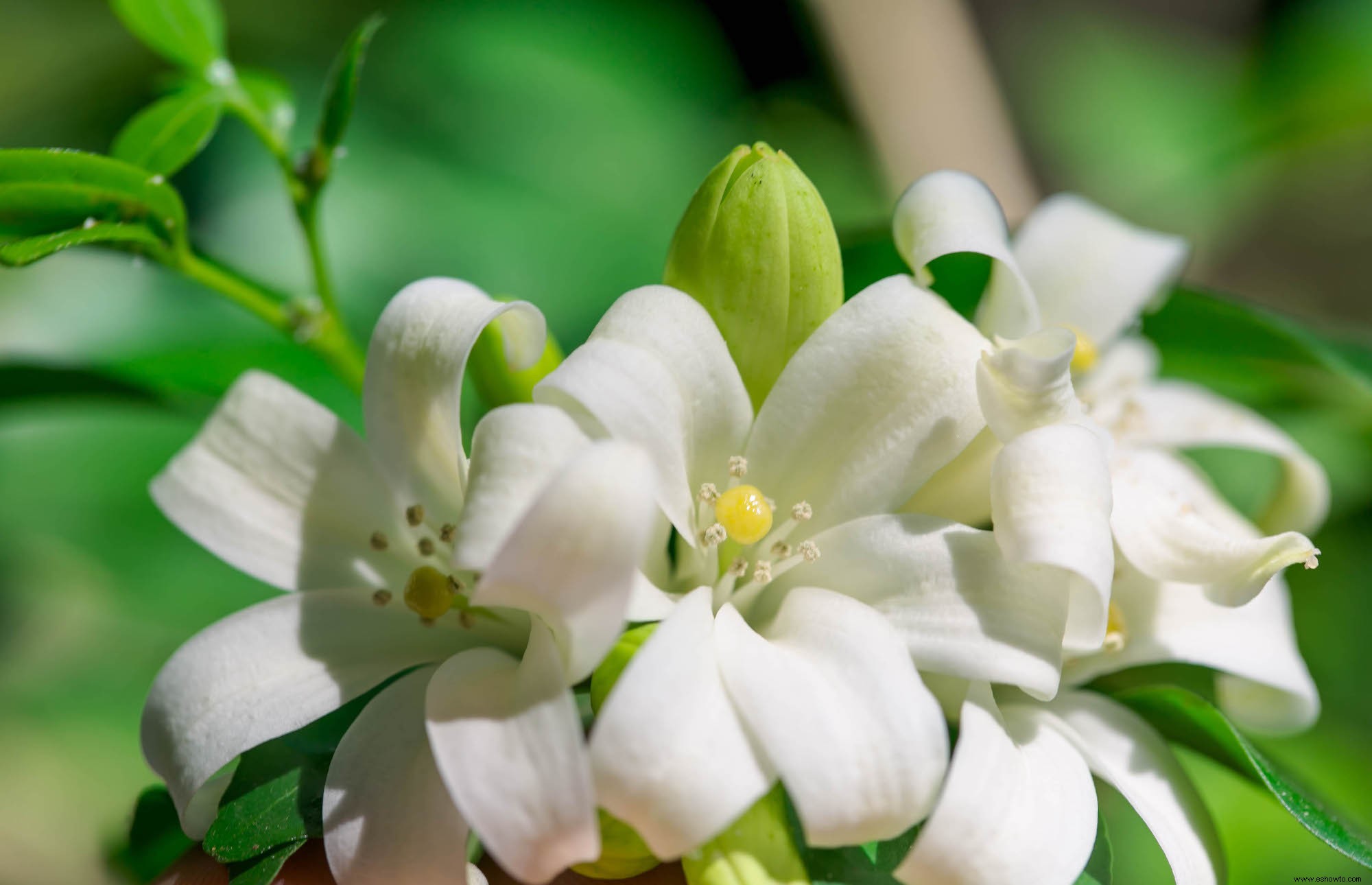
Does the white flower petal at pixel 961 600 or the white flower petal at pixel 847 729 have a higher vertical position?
the white flower petal at pixel 961 600

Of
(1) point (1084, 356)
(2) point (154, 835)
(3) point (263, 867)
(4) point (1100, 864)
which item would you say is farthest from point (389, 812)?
(1) point (1084, 356)

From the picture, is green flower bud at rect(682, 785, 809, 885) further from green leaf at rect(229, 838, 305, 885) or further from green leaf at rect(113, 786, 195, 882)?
green leaf at rect(113, 786, 195, 882)

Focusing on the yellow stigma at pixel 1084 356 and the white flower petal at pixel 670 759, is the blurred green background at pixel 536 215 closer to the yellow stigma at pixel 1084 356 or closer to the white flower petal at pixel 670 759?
the yellow stigma at pixel 1084 356

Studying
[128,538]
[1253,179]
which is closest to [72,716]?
[128,538]

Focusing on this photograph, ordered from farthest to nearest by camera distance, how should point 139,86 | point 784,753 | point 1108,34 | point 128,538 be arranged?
point 1108,34
point 139,86
point 128,538
point 784,753

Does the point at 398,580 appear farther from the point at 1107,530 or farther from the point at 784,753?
the point at 1107,530

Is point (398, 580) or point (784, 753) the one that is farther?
point (398, 580)

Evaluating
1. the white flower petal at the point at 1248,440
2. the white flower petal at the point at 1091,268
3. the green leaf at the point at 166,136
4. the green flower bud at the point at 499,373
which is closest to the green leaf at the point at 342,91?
the green leaf at the point at 166,136
